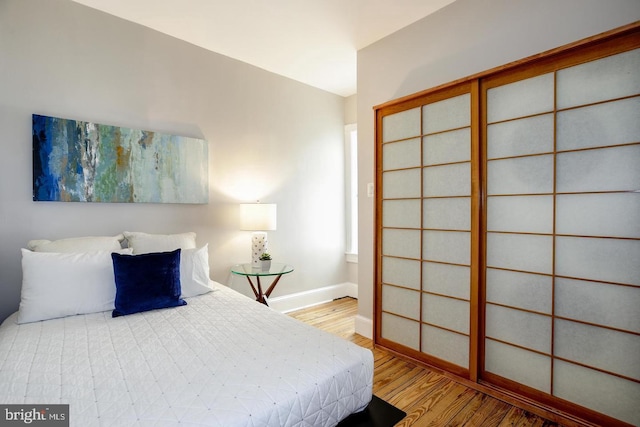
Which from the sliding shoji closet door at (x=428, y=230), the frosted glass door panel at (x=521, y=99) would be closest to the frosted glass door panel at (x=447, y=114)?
the sliding shoji closet door at (x=428, y=230)

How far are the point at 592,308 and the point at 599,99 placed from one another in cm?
110

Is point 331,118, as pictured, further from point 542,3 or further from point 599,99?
point 599,99

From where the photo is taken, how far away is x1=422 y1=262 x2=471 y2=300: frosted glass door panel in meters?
2.12

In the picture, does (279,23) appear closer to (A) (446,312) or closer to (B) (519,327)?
(A) (446,312)

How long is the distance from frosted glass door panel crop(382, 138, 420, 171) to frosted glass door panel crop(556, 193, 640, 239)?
0.98 m


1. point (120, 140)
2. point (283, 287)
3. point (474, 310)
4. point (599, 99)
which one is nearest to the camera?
point (599, 99)

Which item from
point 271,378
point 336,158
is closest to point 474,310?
point 271,378

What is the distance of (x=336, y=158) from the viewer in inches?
160

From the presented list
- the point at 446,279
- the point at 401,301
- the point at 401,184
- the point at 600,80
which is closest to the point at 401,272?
the point at 401,301

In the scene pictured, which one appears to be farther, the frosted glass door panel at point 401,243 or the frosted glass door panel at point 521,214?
the frosted glass door panel at point 401,243

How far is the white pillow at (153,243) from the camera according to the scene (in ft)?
7.03

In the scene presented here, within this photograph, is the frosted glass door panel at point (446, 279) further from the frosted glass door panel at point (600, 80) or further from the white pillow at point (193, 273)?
the white pillow at point (193, 273)

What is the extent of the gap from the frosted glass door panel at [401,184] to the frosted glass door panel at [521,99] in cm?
65

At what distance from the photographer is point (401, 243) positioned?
251cm
